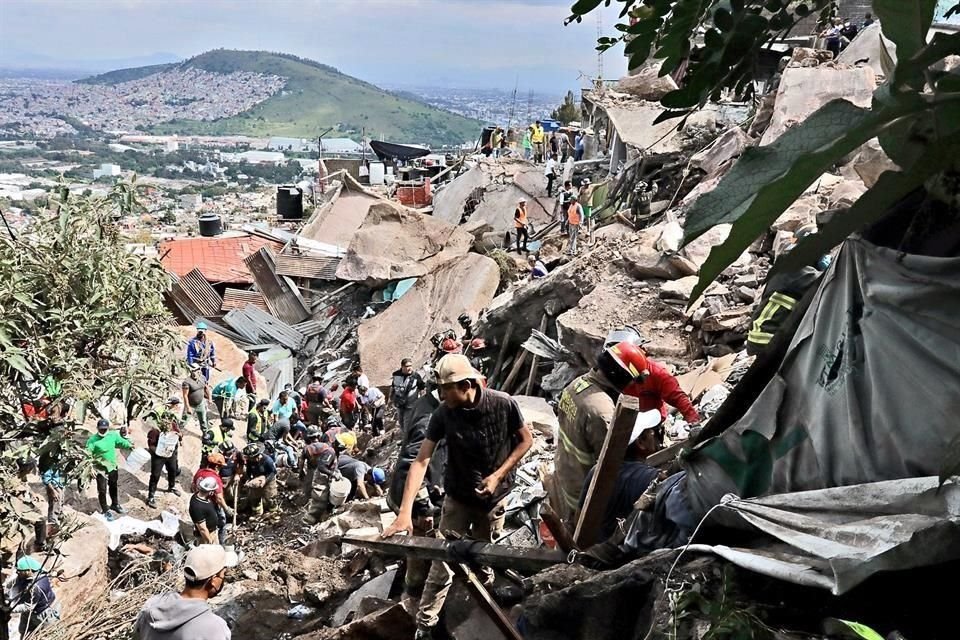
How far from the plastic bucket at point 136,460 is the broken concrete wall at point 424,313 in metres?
3.76

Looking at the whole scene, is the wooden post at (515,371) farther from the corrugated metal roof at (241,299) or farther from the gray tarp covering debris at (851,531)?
the corrugated metal roof at (241,299)

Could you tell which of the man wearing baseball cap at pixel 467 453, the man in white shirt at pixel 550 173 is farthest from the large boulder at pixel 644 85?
the man wearing baseball cap at pixel 467 453

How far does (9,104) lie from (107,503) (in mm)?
219145

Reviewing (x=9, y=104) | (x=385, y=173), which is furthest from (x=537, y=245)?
(x=9, y=104)

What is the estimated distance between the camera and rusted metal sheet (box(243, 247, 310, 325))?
19469mm

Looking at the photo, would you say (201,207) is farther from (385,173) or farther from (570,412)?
(570,412)

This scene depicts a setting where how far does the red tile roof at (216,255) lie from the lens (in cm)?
2158

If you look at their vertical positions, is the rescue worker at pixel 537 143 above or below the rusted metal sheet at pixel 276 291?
above

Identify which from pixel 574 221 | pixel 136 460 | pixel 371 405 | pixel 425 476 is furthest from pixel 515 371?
pixel 574 221

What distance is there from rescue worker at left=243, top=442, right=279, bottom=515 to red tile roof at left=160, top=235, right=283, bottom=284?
471 inches

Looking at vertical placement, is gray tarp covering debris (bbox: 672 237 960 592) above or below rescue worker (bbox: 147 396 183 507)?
above

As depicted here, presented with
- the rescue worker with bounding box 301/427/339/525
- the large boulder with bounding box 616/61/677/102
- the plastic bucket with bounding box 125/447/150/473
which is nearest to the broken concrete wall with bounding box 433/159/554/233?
the large boulder with bounding box 616/61/677/102

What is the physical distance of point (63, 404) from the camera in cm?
441

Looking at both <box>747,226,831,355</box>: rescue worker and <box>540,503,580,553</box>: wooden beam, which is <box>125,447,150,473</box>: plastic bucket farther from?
<box>747,226,831,355</box>: rescue worker
